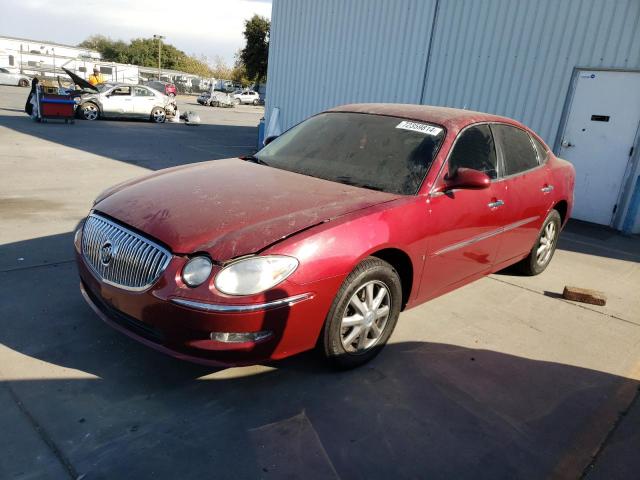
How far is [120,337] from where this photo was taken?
335 cm

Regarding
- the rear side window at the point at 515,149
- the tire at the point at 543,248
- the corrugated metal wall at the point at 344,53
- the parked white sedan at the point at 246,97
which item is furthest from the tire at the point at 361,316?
the parked white sedan at the point at 246,97

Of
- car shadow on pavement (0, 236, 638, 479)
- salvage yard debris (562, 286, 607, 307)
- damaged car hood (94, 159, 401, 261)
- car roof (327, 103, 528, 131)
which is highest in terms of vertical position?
car roof (327, 103, 528, 131)

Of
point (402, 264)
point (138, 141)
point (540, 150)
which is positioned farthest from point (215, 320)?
point (138, 141)

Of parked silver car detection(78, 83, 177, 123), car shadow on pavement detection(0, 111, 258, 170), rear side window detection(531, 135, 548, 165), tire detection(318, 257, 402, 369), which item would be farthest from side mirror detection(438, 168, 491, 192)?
parked silver car detection(78, 83, 177, 123)

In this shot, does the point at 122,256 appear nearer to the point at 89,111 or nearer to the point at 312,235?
the point at 312,235

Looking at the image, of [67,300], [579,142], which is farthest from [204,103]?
[67,300]

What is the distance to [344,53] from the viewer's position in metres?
12.2

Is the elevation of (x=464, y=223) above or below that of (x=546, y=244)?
above

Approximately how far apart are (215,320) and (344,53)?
11.0m

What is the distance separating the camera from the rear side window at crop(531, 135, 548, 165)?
500 cm

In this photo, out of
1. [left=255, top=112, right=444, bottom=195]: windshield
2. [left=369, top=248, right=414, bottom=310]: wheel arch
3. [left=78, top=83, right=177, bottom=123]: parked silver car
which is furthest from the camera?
[left=78, top=83, right=177, bottom=123]: parked silver car

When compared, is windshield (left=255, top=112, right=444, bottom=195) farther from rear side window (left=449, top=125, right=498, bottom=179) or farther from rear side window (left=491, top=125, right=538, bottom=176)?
rear side window (left=491, top=125, right=538, bottom=176)

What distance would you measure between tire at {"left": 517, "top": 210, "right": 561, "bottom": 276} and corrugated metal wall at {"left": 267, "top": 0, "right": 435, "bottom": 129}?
6.10m

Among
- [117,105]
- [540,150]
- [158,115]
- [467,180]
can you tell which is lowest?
[158,115]
